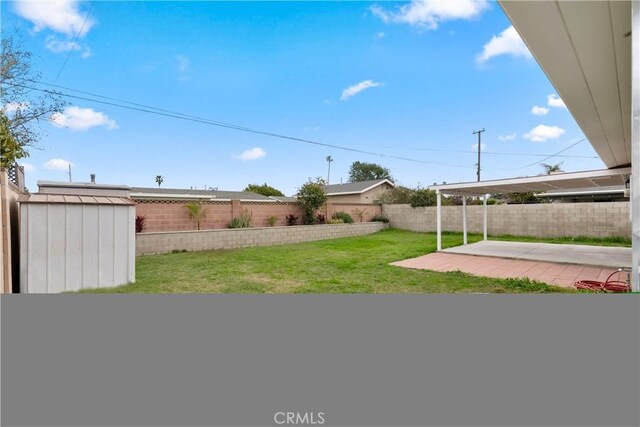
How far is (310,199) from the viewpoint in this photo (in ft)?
38.0

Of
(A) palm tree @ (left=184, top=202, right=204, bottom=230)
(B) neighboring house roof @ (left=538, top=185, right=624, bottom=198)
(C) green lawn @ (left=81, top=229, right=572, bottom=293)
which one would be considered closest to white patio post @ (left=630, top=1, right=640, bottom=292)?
(C) green lawn @ (left=81, top=229, right=572, bottom=293)

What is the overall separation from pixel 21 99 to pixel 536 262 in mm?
9789

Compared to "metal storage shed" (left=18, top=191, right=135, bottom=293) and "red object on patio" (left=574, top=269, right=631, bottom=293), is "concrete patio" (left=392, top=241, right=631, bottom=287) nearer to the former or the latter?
"red object on patio" (left=574, top=269, right=631, bottom=293)

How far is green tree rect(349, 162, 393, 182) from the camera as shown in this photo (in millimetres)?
32406

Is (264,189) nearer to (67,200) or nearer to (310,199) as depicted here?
(310,199)

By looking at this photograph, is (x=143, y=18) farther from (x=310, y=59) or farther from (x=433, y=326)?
→ (x=433, y=326)

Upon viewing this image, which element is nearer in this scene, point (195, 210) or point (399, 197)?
point (195, 210)

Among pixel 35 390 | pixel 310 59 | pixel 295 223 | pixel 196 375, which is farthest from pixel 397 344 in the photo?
pixel 295 223

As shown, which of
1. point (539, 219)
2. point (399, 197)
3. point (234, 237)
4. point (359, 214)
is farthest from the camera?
point (399, 197)

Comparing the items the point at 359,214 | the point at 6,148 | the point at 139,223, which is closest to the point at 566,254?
the point at 359,214

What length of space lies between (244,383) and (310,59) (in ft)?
16.3

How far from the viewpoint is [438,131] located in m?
7.07

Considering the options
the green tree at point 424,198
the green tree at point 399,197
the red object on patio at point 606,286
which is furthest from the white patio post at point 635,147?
the green tree at point 399,197

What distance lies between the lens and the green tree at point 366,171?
3241 cm
